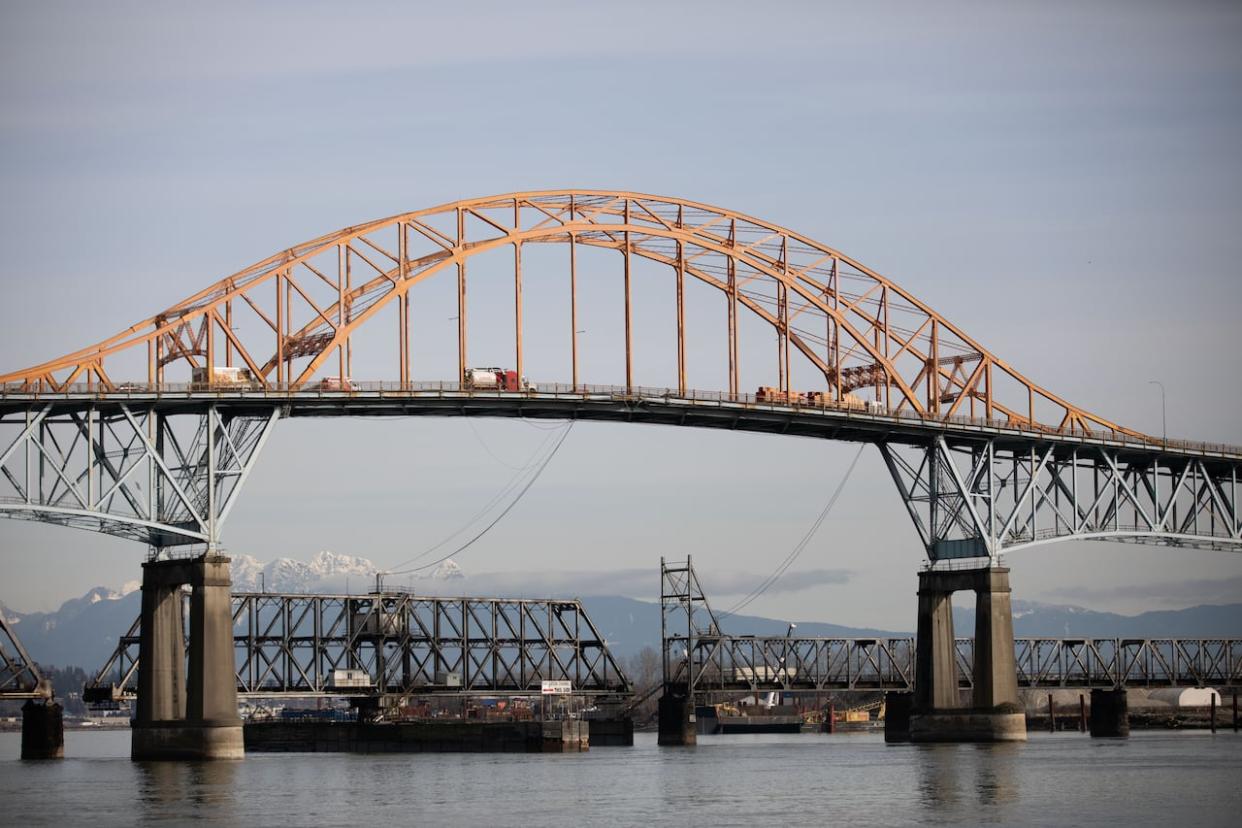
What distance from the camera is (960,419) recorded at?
13338 centimetres

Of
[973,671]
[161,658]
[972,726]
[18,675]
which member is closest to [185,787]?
[161,658]

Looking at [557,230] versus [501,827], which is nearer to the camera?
[501,827]

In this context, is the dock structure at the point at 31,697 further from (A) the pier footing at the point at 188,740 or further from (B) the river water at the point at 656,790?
(A) the pier footing at the point at 188,740

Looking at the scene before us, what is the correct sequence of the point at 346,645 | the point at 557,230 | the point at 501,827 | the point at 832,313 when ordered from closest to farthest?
the point at 501,827
the point at 557,230
the point at 832,313
the point at 346,645

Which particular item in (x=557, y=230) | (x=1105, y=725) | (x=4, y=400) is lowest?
(x=1105, y=725)

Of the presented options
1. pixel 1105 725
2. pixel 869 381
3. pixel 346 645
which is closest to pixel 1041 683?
pixel 1105 725

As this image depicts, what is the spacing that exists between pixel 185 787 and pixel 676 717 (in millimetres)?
70933

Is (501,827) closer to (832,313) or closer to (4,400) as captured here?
(4,400)

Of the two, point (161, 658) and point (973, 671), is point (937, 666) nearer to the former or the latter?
point (973, 671)

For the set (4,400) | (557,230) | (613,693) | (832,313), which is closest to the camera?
(4,400)

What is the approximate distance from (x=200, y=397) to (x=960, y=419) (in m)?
50.4

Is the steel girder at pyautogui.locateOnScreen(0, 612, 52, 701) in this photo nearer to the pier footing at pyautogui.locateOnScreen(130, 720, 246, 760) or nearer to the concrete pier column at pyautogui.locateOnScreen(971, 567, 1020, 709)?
the pier footing at pyautogui.locateOnScreen(130, 720, 246, 760)

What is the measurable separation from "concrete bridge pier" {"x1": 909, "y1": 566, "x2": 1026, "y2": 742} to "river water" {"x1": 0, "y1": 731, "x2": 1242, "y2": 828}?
4600 mm

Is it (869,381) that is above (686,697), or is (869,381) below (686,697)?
above
